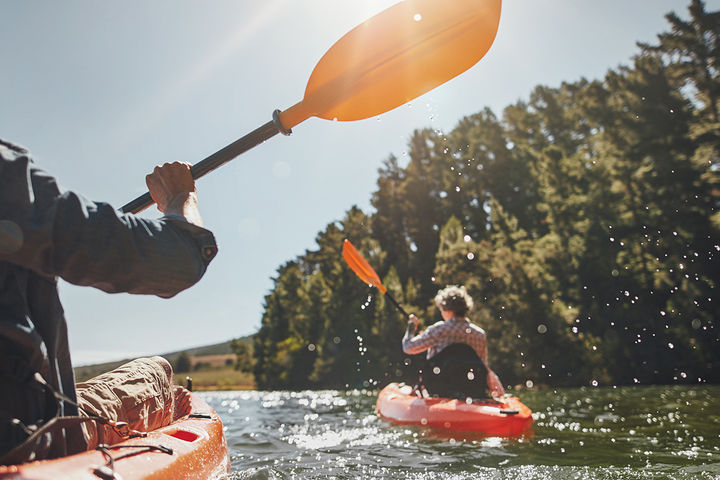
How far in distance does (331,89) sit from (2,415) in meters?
1.69

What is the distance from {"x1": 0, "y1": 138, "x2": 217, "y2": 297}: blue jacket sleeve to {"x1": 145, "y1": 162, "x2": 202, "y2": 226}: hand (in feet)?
0.82

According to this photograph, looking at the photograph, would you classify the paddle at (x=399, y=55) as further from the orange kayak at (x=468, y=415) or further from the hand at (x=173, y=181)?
the orange kayak at (x=468, y=415)

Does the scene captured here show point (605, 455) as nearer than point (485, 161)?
Yes

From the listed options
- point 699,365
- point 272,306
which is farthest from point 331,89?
point 272,306

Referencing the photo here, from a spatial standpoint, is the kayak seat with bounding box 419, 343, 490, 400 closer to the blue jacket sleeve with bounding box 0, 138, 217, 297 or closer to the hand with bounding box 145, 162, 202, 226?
the hand with bounding box 145, 162, 202, 226

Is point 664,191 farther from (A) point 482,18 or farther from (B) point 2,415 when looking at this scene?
(B) point 2,415

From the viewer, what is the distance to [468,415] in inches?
170

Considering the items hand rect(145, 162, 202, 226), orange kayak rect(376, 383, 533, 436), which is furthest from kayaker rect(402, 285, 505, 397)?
hand rect(145, 162, 202, 226)

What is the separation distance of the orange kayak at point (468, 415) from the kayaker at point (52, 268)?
360 cm

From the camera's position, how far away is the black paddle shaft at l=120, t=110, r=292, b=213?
1.80m

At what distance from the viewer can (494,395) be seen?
534cm

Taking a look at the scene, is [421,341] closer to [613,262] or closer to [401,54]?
[401,54]

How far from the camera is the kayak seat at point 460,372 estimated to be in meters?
4.93

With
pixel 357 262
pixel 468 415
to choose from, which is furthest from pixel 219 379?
pixel 468 415
